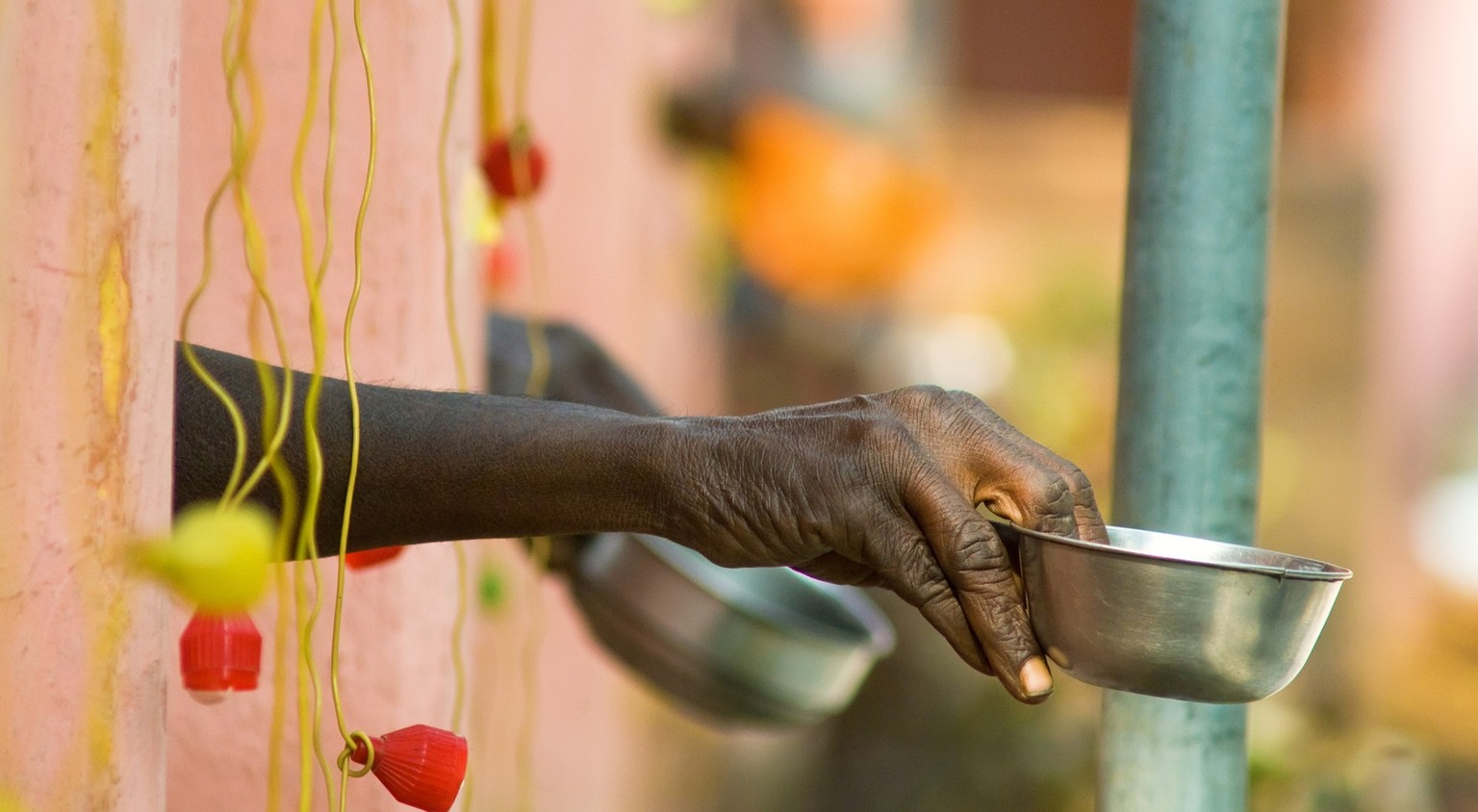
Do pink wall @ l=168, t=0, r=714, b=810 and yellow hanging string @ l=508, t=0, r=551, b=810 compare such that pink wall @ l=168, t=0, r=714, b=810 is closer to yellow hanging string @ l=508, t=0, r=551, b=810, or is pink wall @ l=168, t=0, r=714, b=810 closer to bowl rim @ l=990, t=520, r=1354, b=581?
yellow hanging string @ l=508, t=0, r=551, b=810

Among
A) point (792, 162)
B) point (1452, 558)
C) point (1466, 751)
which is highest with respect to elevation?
point (792, 162)

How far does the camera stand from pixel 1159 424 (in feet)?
2.91

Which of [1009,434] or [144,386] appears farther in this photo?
[1009,434]

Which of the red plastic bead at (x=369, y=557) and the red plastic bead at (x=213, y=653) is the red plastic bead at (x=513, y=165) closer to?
the red plastic bead at (x=369, y=557)

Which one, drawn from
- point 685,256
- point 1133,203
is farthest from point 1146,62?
point 685,256

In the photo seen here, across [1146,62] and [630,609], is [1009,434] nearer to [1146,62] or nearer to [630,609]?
[1146,62]

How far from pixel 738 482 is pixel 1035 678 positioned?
20 centimetres

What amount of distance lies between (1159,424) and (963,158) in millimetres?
3278

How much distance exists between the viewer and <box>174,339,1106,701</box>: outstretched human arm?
2.56 ft

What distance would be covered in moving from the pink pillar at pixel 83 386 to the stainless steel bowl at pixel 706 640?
2.44 ft

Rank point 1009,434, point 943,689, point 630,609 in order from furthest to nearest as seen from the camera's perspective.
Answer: point 943,689 < point 630,609 < point 1009,434

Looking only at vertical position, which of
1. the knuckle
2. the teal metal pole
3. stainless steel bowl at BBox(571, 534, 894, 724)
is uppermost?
the teal metal pole

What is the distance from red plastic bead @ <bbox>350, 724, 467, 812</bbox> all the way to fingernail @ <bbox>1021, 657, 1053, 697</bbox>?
31 centimetres

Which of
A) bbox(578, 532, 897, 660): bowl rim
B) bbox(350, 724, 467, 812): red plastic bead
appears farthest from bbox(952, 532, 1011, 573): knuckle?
bbox(578, 532, 897, 660): bowl rim
